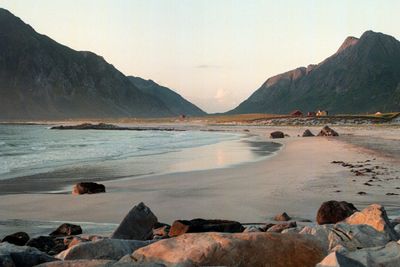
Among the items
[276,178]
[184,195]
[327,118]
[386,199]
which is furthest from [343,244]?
[327,118]

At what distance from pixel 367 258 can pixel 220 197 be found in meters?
10.3

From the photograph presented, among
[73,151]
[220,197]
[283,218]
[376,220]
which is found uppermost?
[376,220]

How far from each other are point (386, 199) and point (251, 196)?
3698 millimetres

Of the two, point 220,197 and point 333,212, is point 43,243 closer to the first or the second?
point 333,212

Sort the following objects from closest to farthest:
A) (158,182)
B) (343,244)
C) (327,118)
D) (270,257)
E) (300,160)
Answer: (270,257)
(343,244)
(158,182)
(300,160)
(327,118)

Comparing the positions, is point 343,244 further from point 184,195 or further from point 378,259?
point 184,195

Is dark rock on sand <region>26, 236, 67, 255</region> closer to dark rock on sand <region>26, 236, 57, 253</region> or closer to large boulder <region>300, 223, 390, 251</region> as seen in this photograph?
A: dark rock on sand <region>26, 236, 57, 253</region>

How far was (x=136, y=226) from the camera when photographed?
8664 mm

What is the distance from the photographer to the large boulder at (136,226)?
333 inches

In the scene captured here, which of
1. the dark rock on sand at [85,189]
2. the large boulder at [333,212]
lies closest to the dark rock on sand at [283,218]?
the large boulder at [333,212]

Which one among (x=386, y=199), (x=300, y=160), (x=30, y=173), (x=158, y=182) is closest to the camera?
(x=386, y=199)

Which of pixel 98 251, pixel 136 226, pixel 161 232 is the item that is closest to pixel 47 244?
pixel 136 226

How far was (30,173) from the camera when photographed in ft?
78.4

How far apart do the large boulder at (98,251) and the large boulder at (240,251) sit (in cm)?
78
